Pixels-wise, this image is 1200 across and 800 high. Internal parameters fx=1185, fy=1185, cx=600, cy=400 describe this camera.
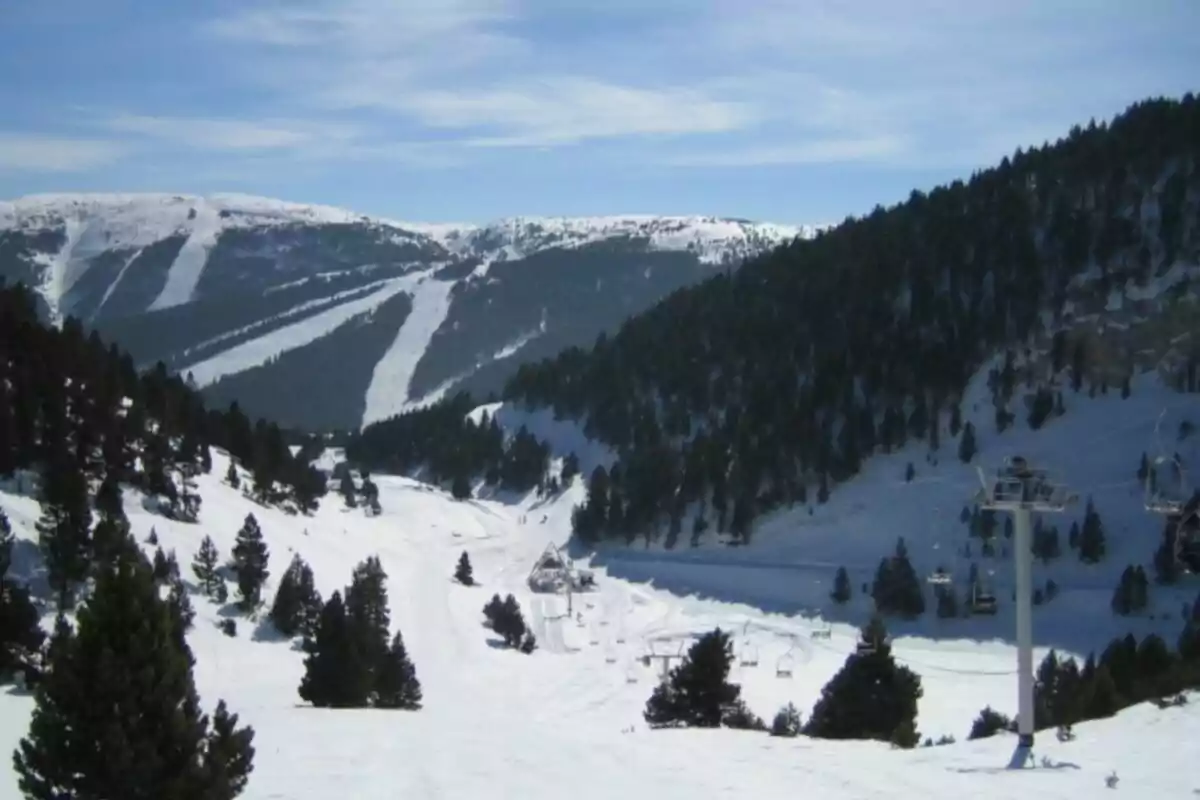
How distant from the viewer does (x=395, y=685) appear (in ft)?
135

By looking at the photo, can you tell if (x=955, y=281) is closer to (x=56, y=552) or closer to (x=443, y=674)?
(x=443, y=674)

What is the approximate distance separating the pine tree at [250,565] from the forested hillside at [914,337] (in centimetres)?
4847

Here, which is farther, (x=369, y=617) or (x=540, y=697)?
(x=540, y=697)

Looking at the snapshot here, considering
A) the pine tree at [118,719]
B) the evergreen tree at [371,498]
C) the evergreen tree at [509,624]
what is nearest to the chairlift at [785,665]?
the evergreen tree at [509,624]

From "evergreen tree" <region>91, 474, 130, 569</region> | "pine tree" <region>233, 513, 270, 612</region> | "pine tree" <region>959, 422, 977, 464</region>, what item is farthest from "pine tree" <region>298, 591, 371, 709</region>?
"pine tree" <region>959, 422, 977, 464</region>

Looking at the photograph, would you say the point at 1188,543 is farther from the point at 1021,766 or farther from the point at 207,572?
the point at 207,572

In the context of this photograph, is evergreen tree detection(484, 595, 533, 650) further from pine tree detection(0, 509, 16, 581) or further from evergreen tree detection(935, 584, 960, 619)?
pine tree detection(0, 509, 16, 581)

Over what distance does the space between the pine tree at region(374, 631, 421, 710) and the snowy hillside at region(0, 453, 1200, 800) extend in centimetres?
138

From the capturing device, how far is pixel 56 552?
1804 inches

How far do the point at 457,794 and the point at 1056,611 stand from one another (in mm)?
69082

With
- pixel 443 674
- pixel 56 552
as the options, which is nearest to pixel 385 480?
pixel 443 674

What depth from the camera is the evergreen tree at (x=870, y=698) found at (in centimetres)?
3303

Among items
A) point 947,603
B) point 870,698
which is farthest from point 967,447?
point 870,698

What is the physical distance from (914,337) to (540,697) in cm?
7072
